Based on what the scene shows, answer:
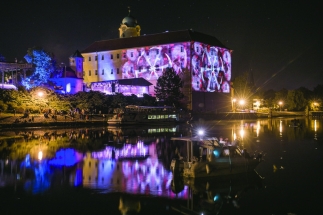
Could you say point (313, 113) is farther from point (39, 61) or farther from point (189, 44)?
point (39, 61)

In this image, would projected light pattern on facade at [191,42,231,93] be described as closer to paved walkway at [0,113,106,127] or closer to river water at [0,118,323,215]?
paved walkway at [0,113,106,127]

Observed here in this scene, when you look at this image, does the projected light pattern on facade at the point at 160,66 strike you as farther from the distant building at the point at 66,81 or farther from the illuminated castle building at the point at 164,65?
the distant building at the point at 66,81

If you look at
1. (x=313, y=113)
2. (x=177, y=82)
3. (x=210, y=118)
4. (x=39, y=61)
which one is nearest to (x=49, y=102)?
(x=39, y=61)

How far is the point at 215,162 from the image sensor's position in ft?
60.3

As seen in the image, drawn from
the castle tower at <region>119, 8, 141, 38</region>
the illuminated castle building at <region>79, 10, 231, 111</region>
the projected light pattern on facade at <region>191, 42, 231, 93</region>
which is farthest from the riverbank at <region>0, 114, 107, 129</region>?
the castle tower at <region>119, 8, 141, 38</region>

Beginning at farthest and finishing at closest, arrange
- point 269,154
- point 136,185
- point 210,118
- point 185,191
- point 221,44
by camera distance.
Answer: point 221,44, point 210,118, point 269,154, point 136,185, point 185,191

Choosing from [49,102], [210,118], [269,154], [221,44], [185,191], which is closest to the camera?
[185,191]

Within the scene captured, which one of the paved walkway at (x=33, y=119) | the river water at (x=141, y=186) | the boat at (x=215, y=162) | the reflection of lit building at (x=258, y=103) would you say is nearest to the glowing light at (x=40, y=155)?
the river water at (x=141, y=186)

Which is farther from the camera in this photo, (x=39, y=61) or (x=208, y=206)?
(x=39, y=61)

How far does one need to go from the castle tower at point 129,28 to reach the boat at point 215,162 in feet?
262

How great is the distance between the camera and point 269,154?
2689 centimetres

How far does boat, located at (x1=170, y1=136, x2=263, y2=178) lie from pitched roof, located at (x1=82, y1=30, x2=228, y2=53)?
61.1 m

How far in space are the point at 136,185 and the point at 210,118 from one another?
57.3 m

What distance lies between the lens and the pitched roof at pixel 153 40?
81250 mm
